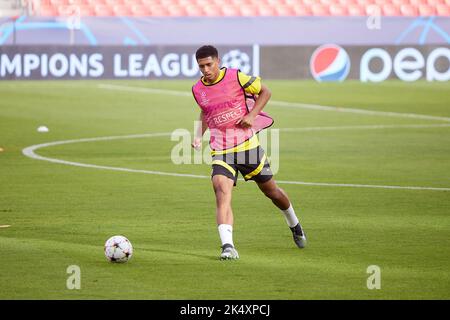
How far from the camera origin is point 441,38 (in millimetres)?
38656

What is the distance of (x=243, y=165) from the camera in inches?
439

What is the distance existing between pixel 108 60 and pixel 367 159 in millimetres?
19488

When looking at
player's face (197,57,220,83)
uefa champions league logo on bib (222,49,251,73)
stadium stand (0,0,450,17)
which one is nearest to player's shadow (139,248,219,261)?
player's face (197,57,220,83)

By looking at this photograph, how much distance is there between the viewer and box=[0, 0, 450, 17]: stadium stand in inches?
1567

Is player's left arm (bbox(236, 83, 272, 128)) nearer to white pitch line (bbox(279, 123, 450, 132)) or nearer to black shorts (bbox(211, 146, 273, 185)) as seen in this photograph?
black shorts (bbox(211, 146, 273, 185))

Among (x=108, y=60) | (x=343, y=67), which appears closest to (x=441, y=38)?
(x=343, y=67)

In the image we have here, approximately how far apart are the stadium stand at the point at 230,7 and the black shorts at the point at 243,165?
29.0 m

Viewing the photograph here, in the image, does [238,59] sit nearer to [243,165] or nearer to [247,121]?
[243,165]

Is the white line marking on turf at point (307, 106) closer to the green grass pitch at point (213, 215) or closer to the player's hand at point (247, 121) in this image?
the green grass pitch at point (213, 215)

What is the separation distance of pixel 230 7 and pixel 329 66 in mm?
4890

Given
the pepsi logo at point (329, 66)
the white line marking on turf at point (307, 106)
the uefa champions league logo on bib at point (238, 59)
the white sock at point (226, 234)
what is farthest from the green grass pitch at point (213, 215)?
the pepsi logo at point (329, 66)

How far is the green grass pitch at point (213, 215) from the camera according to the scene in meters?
9.53

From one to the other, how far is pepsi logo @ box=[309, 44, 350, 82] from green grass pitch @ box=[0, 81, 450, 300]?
11.1m
